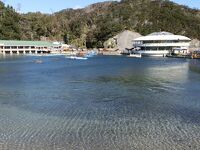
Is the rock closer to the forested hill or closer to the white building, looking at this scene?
the forested hill

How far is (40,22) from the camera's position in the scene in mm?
143500

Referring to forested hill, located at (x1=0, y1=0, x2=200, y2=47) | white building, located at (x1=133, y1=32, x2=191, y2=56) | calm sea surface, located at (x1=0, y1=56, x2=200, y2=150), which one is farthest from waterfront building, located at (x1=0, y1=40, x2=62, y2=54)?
calm sea surface, located at (x1=0, y1=56, x2=200, y2=150)

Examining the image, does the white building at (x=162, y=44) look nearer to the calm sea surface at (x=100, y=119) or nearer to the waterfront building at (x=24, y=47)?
the waterfront building at (x=24, y=47)

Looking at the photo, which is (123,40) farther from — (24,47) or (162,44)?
(24,47)

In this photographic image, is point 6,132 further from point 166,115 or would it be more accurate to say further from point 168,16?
point 168,16

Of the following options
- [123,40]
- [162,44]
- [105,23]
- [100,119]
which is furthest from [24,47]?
[100,119]

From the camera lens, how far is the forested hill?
134 meters

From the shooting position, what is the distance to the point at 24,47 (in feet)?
382

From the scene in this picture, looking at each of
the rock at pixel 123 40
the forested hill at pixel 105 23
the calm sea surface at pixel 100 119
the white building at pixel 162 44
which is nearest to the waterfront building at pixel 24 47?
the forested hill at pixel 105 23

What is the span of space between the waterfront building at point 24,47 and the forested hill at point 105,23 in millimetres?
11830

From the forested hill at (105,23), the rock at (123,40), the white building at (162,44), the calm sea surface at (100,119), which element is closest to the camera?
the calm sea surface at (100,119)

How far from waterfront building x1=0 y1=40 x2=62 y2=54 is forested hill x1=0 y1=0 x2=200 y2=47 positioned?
11830 millimetres

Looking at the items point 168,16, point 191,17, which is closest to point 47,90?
point 168,16

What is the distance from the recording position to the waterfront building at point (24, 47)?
374 feet
